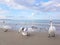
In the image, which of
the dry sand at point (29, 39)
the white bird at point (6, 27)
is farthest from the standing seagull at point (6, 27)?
the dry sand at point (29, 39)

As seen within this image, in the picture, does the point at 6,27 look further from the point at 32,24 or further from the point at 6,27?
the point at 32,24

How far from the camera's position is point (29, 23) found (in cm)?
290

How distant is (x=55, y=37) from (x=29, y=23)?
2.15ft

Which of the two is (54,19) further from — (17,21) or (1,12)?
(1,12)

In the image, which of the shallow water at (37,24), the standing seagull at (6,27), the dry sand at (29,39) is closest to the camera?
the dry sand at (29,39)

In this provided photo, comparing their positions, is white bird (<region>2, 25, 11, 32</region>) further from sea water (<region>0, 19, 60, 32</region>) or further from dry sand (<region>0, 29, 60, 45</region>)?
dry sand (<region>0, 29, 60, 45</region>)

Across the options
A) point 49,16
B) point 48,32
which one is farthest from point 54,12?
point 48,32

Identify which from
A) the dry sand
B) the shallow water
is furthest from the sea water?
the dry sand

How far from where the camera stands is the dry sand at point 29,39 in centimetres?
227

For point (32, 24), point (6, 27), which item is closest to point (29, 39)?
point (32, 24)

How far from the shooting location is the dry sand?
2.27 meters

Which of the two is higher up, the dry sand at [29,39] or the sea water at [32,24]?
the sea water at [32,24]

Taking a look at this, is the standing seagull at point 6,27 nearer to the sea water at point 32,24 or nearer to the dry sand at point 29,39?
the sea water at point 32,24

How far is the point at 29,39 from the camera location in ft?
7.89
